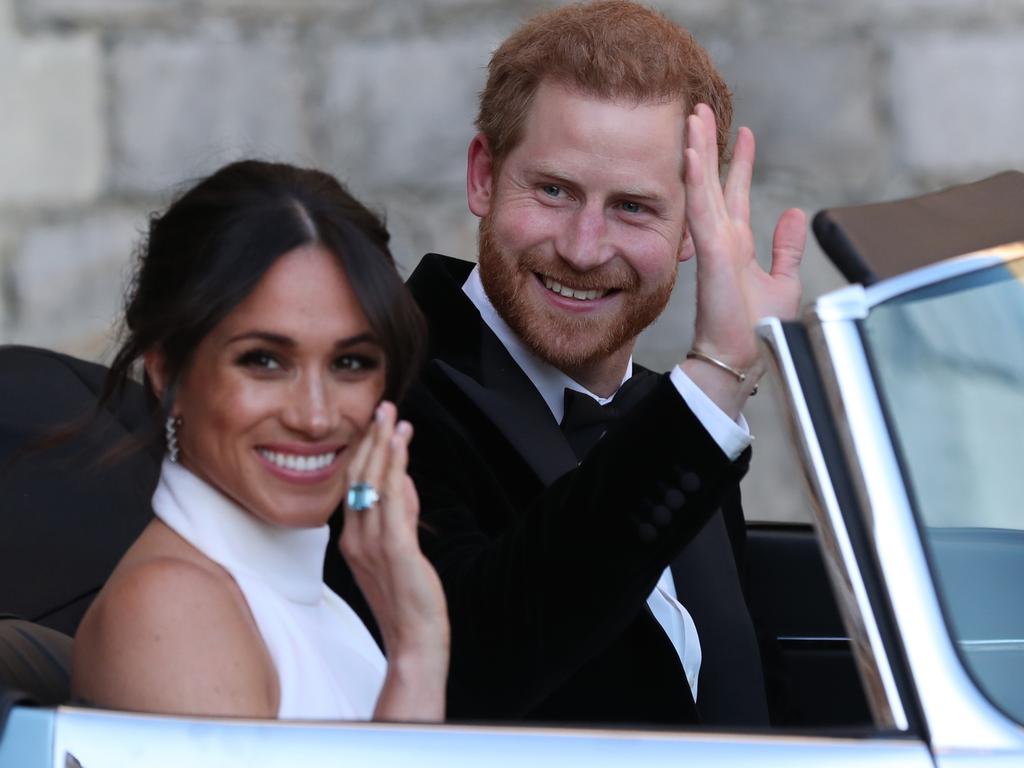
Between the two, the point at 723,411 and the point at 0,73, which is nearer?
the point at 723,411

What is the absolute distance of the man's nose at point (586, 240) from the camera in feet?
8.41

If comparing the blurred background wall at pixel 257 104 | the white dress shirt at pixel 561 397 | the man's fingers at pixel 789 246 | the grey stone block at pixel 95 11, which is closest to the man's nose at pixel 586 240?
the white dress shirt at pixel 561 397

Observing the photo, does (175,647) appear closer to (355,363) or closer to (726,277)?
(355,363)

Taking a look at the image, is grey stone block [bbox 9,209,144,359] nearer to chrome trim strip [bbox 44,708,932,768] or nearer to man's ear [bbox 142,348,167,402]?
man's ear [bbox 142,348,167,402]

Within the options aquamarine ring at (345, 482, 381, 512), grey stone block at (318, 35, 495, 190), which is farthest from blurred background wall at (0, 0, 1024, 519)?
aquamarine ring at (345, 482, 381, 512)

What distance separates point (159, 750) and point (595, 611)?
1.82 feet

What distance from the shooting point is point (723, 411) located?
195 centimetres

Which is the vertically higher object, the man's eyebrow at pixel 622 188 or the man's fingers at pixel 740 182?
the man's fingers at pixel 740 182

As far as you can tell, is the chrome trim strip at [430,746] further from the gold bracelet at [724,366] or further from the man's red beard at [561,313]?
the man's red beard at [561,313]

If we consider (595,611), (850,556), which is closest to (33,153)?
(595,611)

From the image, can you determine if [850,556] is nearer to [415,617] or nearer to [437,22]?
[415,617]

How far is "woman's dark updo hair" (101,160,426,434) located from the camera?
1.92 m

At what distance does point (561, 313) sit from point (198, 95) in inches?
109

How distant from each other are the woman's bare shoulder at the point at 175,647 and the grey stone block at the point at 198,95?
10.9 feet
